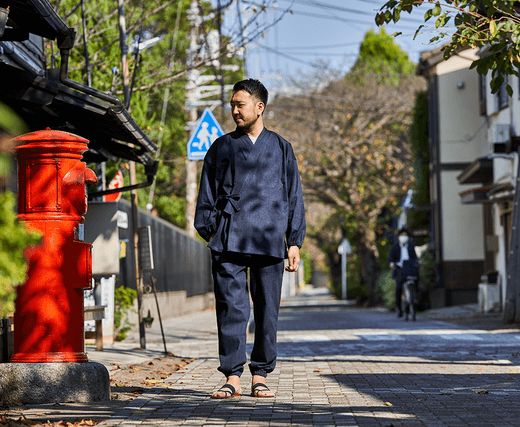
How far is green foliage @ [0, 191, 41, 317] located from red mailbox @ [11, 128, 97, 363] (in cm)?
266

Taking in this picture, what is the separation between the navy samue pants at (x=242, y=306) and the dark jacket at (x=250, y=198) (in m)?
0.13

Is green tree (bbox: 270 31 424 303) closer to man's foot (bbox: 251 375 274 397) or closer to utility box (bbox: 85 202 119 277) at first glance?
utility box (bbox: 85 202 119 277)

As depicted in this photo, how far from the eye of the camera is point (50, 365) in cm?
545

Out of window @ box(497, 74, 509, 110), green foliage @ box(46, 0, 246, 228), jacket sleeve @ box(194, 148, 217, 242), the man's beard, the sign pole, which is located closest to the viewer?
jacket sleeve @ box(194, 148, 217, 242)

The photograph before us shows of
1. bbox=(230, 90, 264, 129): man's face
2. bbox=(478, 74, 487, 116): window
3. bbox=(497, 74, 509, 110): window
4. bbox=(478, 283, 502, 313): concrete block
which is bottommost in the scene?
bbox=(478, 283, 502, 313): concrete block

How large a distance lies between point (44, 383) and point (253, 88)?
95.5 inches

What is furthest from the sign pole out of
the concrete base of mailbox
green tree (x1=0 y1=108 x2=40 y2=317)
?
green tree (x1=0 y1=108 x2=40 y2=317)

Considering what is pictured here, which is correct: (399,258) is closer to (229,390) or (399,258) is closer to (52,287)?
(229,390)

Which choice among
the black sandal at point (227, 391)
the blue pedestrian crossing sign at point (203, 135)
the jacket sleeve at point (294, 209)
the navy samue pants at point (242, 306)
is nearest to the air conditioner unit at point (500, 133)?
the blue pedestrian crossing sign at point (203, 135)

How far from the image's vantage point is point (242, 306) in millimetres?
5648

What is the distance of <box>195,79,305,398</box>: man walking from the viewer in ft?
18.4

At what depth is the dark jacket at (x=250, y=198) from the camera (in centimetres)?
560

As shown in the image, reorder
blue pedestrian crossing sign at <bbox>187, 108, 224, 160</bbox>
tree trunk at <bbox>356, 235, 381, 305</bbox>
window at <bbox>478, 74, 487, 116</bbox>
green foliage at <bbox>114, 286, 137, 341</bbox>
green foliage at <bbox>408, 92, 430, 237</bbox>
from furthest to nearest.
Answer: tree trunk at <bbox>356, 235, 381, 305</bbox>, green foliage at <bbox>408, 92, 430, 237</bbox>, window at <bbox>478, 74, 487, 116</bbox>, blue pedestrian crossing sign at <bbox>187, 108, 224, 160</bbox>, green foliage at <bbox>114, 286, 137, 341</bbox>

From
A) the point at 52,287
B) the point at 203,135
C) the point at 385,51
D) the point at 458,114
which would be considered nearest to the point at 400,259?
the point at 203,135
